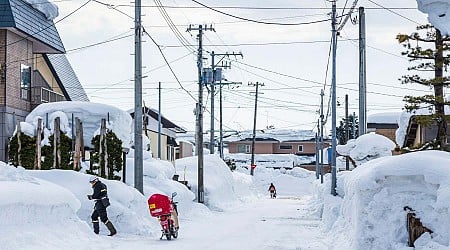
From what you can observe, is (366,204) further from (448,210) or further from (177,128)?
(177,128)

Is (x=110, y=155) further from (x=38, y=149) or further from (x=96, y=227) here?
(x=96, y=227)

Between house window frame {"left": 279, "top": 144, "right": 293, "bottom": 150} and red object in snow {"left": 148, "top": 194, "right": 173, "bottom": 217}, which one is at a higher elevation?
house window frame {"left": 279, "top": 144, "right": 293, "bottom": 150}

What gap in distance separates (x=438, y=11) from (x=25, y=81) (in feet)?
102

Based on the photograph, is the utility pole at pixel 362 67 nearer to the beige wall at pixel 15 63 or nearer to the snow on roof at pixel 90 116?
the snow on roof at pixel 90 116

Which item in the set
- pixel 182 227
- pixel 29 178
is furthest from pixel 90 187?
pixel 182 227

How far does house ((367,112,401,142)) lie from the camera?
59.2m

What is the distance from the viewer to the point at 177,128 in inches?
2940

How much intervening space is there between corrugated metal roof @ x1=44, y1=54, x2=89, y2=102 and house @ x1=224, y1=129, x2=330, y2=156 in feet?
218

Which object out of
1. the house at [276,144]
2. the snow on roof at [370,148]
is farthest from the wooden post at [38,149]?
the house at [276,144]

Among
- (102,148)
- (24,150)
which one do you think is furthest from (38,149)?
(102,148)

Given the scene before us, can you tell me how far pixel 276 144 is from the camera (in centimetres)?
11456

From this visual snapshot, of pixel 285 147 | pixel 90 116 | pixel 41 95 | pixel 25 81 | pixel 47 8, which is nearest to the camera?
pixel 90 116

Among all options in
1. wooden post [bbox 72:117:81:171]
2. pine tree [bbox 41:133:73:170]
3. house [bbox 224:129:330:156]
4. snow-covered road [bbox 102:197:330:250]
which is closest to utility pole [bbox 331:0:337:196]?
snow-covered road [bbox 102:197:330:250]

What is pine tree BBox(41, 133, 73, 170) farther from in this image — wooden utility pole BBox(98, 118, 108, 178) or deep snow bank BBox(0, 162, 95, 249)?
deep snow bank BBox(0, 162, 95, 249)
